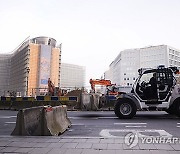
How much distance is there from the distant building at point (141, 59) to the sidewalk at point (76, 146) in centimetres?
11937

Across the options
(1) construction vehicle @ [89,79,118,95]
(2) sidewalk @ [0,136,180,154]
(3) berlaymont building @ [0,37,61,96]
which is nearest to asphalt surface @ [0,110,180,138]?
(2) sidewalk @ [0,136,180,154]

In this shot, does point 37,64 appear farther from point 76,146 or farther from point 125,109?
point 76,146

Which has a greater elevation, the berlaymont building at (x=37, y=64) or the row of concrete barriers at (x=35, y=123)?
the berlaymont building at (x=37, y=64)

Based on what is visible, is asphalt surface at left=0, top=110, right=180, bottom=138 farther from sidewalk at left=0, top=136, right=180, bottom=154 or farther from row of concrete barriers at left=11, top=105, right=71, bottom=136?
sidewalk at left=0, top=136, right=180, bottom=154

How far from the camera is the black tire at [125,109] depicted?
12.8 m

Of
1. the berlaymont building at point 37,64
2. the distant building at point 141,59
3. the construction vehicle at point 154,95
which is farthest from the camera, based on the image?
the distant building at point 141,59

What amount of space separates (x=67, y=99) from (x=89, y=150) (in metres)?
14.8

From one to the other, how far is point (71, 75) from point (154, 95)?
143 m

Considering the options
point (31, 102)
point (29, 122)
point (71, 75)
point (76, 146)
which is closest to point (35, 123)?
point (29, 122)

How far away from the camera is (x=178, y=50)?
132m

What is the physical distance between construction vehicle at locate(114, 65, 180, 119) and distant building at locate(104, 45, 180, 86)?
112274mm

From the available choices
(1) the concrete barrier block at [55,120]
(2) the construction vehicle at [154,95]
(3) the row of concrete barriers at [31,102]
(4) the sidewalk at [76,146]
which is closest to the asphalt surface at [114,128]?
(1) the concrete barrier block at [55,120]

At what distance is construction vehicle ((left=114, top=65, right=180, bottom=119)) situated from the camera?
1266 centimetres

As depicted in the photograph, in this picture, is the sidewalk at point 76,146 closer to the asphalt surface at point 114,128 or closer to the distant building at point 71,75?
the asphalt surface at point 114,128
